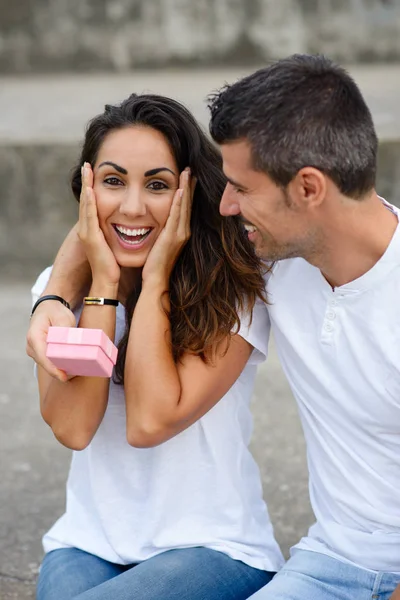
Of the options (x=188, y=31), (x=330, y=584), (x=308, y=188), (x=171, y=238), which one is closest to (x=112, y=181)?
(x=171, y=238)

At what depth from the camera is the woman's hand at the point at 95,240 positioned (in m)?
2.33

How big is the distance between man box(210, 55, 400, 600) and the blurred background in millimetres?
1803

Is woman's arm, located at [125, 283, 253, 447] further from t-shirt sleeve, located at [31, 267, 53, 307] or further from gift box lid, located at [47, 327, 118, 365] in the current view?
t-shirt sleeve, located at [31, 267, 53, 307]

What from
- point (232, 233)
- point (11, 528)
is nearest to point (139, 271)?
point (232, 233)

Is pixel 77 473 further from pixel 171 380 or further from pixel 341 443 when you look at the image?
pixel 341 443

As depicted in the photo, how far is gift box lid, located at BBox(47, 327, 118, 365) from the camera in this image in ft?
6.67

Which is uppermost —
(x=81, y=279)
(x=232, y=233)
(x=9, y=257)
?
(x=232, y=233)

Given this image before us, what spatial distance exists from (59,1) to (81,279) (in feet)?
15.4

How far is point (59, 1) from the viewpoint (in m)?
6.65

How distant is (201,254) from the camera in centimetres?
233

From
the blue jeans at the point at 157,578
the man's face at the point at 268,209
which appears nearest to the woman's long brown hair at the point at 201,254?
the man's face at the point at 268,209

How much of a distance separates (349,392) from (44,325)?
75 centimetres

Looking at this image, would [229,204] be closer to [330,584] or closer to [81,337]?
[81,337]

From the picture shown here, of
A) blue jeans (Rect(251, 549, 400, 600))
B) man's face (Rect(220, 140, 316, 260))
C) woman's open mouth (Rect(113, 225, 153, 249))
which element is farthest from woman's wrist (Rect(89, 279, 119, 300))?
blue jeans (Rect(251, 549, 400, 600))
